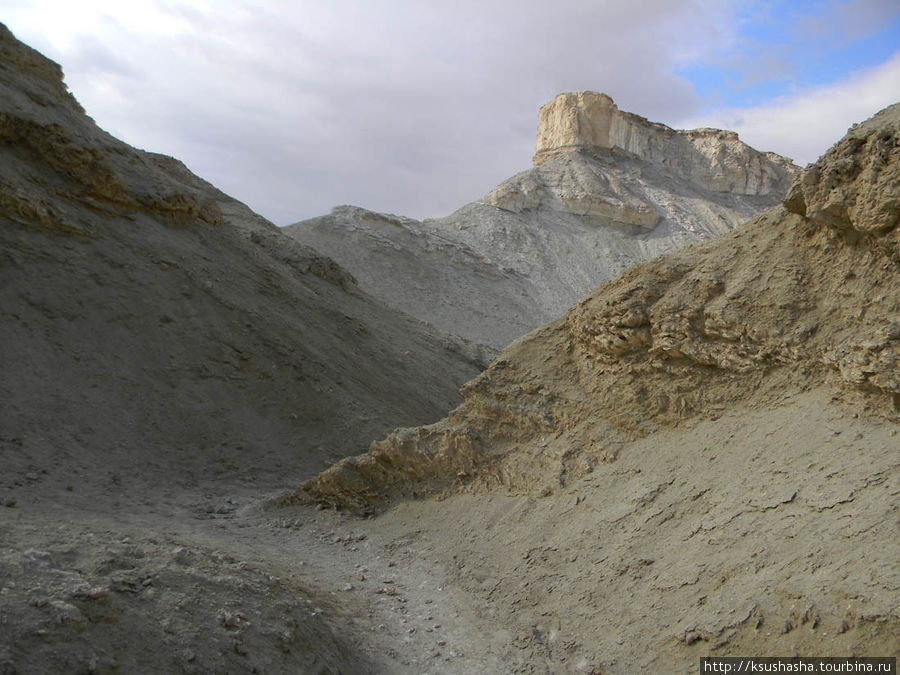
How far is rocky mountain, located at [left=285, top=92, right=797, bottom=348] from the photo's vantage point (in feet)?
113

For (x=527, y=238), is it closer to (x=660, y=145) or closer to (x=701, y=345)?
(x=660, y=145)

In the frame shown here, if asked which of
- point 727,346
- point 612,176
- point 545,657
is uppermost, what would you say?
point 612,176

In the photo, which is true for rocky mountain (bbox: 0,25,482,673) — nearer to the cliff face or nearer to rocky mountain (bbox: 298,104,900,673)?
rocky mountain (bbox: 298,104,900,673)

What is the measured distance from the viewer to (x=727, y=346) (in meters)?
5.26

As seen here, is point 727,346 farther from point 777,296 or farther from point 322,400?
point 322,400

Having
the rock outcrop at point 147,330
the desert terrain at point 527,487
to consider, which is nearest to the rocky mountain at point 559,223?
the rock outcrop at point 147,330

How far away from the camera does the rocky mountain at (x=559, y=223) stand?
3450cm

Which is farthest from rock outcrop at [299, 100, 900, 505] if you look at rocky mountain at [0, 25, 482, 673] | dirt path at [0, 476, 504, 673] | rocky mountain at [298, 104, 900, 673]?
rocky mountain at [0, 25, 482, 673]

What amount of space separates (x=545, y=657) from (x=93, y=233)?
11210 millimetres

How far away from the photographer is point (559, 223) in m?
43.9

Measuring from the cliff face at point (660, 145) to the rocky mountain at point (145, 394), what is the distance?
37031 mm

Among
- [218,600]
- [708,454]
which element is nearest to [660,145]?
[708,454]

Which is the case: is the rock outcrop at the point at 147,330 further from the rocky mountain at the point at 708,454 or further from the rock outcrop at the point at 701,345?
the rocky mountain at the point at 708,454

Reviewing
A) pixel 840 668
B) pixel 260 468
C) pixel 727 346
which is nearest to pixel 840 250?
pixel 727 346
